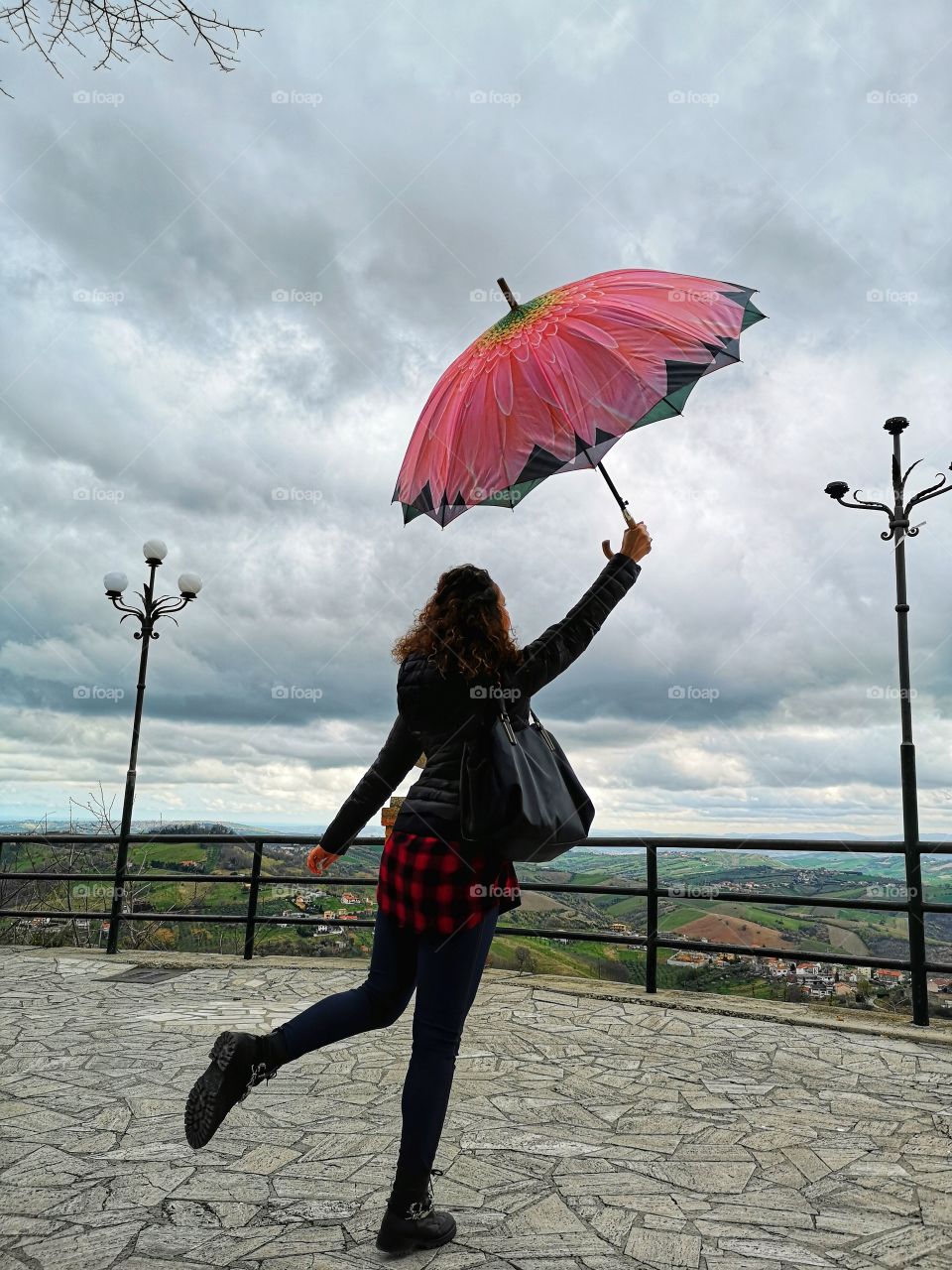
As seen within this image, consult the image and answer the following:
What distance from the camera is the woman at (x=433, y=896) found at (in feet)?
6.46

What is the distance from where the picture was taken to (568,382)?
250 cm

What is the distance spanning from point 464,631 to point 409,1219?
142cm

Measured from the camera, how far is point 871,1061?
4328 mm

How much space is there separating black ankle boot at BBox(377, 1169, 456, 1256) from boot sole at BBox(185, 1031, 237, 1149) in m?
0.46

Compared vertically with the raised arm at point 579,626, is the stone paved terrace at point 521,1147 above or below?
below

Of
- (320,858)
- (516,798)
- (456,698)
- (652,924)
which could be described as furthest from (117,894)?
(516,798)

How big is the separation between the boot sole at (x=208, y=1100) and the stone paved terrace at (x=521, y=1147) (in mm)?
292

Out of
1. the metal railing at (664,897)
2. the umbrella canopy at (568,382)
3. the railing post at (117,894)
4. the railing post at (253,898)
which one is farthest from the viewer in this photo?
the railing post at (117,894)

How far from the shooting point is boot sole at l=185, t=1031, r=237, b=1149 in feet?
6.72

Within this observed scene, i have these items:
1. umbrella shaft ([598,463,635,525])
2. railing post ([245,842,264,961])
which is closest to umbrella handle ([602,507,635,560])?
umbrella shaft ([598,463,635,525])

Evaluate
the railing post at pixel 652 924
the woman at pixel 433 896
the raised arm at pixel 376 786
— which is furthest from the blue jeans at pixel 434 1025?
the railing post at pixel 652 924

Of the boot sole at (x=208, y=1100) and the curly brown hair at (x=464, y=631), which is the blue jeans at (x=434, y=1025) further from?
the curly brown hair at (x=464, y=631)

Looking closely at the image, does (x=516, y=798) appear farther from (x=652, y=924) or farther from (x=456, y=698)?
(x=652, y=924)

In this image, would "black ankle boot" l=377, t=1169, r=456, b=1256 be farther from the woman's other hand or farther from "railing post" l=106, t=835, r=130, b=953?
"railing post" l=106, t=835, r=130, b=953
